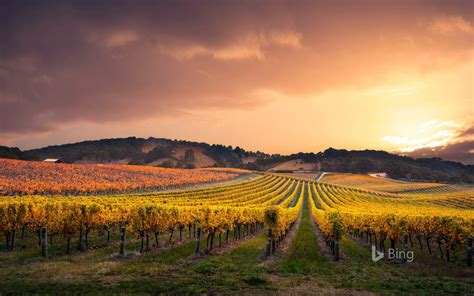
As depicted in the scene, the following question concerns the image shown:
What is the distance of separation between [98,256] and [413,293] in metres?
27.6

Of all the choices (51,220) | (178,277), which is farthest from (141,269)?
(51,220)

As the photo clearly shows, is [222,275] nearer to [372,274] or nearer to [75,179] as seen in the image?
[372,274]

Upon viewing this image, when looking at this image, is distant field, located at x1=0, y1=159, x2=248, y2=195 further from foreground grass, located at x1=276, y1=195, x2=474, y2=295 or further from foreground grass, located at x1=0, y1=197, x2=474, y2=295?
foreground grass, located at x1=276, y1=195, x2=474, y2=295

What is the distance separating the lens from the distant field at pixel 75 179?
8875cm

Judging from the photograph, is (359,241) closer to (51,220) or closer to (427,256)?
(427,256)

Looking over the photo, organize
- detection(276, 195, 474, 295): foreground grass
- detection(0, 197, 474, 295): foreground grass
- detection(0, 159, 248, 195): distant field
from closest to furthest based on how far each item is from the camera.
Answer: detection(0, 197, 474, 295): foreground grass → detection(276, 195, 474, 295): foreground grass → detection(0, 159, 248, 195): distant field

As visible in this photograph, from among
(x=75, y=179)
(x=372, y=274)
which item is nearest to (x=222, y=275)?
(x=372, y=274)

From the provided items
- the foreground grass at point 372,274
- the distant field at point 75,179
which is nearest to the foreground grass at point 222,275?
the foreground grass at point 372,274

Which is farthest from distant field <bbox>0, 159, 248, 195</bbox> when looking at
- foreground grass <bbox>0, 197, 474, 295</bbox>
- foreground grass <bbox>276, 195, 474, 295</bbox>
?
foreground grass <bbox>276, 195, 474, 295</bbox>

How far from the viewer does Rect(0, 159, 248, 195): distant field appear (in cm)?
Result: 8875

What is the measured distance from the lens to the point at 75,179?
10912 cm

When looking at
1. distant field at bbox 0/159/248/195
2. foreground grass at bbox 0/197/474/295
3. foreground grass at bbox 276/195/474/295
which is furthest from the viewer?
distant field at bbox 0/159/248/195

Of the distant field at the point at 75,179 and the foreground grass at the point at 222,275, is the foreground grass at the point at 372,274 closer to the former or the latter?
the foreground grass at the point at 222,275

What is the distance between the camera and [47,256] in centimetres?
3008
